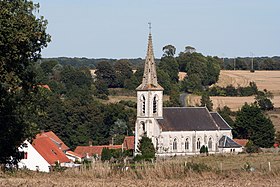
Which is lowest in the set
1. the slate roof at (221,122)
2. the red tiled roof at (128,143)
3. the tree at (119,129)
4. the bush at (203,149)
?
the bush at (203,149)

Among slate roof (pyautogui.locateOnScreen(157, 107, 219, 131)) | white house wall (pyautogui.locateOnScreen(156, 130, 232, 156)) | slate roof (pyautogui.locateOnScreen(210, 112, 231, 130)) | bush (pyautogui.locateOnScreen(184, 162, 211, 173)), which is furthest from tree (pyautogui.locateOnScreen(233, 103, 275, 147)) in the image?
bush (pyautogui.locateOnScreen(184, 162, 211, 173))

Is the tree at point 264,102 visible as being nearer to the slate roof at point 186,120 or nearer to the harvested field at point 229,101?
the harvested field at point 229,101

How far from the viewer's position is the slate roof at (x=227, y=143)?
86425mm

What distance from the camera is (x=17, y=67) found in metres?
28.2

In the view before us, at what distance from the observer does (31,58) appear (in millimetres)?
29094

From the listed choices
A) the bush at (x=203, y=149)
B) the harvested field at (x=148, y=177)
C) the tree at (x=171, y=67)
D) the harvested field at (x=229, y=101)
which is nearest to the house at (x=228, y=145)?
the bush at (x=203, y=149)

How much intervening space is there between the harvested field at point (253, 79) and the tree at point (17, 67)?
9833cm

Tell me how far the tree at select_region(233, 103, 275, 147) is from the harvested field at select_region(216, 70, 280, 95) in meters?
34.9

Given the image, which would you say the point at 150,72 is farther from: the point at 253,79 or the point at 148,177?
the point at 148,177

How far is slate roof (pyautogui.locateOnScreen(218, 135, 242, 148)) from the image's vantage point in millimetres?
86425

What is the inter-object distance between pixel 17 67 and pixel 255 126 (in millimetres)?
63451

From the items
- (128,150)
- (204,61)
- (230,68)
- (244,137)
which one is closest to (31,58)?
(128,150)

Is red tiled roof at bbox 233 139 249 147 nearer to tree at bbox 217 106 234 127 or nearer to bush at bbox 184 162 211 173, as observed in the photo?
tree at bbox 217 106 234 127

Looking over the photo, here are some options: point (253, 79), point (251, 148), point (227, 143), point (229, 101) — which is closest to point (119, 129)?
point (227, 143)
